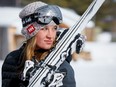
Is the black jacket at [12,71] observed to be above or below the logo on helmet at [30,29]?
below

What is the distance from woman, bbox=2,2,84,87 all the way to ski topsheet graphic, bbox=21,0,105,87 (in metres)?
0.04

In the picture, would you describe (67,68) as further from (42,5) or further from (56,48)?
(42,5)

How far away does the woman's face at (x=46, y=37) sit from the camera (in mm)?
2004

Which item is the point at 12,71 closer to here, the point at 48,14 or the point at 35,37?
the point at 35,37

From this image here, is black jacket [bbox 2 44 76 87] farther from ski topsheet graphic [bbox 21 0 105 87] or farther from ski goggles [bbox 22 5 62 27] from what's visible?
ski goggles [bbox 22 5 62 27]

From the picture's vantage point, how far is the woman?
6.57 feet

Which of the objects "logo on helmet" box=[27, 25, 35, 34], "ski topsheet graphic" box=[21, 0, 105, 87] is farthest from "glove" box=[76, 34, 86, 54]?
"logo on helmet" box=[27, 25, 35, 34]

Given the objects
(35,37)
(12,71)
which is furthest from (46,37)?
(12,71)

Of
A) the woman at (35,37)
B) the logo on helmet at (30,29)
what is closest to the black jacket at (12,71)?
the woman at (35,37)

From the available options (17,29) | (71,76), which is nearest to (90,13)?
(71,76)

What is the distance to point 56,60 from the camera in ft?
6.34

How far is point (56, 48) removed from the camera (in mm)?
1979

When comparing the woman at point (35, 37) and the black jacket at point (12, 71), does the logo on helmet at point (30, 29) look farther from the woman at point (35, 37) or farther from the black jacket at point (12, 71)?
the black jacket at point (12, 71)

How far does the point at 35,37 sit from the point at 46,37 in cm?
5
